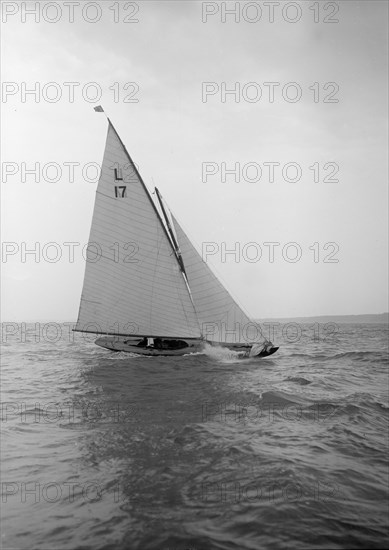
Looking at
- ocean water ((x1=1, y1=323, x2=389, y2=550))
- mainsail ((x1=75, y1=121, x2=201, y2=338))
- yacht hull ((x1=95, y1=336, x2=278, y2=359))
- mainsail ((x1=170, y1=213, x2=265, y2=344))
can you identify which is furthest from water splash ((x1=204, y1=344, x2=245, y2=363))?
ocean water ((x1=1, y1=323, x2=389, y2=550))

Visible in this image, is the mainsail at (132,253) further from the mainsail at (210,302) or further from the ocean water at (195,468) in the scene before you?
the ocean water at (195,468)

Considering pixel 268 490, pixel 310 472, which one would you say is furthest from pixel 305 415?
pixel 268 490

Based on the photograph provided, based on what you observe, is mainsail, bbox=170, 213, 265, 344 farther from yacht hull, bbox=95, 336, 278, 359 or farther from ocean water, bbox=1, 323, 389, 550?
ocean water, bbox=1, 323, 389, 550

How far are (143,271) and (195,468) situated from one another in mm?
15954

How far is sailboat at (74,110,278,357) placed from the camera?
22.5m

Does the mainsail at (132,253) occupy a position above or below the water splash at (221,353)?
above

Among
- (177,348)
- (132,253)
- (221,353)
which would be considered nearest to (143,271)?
(132,253)

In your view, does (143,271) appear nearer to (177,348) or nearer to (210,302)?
(210,302)

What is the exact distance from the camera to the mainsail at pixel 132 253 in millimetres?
22438

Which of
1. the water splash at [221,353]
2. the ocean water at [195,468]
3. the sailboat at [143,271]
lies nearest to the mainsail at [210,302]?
the sailboat at [143,271]

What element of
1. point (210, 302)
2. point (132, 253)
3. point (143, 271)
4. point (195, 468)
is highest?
point (132, 253)

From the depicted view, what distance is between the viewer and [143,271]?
2255 cm

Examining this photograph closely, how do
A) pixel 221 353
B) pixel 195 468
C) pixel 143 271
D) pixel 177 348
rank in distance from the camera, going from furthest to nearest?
pixel 177 348, pixel 221 353, pixel 143 271, pixel 195 468

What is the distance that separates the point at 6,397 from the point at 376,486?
12774mm
